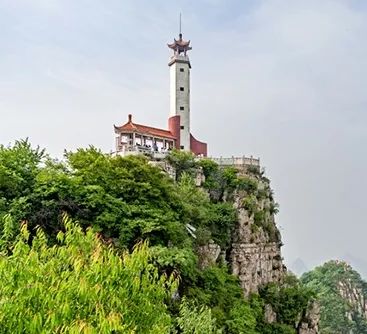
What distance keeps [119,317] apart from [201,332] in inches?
308

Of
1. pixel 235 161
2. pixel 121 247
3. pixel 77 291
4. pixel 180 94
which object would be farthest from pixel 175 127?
pixel 77 291

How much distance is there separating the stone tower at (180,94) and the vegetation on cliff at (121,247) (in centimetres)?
412

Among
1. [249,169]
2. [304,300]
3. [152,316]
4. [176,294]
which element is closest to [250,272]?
[304,300]

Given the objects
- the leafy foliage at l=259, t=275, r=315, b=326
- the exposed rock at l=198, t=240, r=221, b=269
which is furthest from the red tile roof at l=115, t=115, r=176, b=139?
the leafy foliage at l=259, t=275, r=315, b=326

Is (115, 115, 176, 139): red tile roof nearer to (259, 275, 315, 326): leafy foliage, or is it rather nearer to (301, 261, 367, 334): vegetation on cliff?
(259, 275, 315, 326): leafy foliage

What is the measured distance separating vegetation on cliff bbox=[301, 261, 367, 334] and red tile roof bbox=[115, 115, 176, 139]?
24734mm

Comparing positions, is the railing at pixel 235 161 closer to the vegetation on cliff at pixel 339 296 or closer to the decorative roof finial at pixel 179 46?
the decorative roof finial at pixel 179 46

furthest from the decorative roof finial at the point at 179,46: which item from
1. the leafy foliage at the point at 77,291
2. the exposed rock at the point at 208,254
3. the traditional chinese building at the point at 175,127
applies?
the leafy foliage at the point at 77,291

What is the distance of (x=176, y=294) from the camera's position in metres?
19.8

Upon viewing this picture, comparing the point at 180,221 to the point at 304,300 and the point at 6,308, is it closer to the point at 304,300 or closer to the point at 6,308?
the point at 304,300

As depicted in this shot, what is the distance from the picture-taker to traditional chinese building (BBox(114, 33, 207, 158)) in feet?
98.1

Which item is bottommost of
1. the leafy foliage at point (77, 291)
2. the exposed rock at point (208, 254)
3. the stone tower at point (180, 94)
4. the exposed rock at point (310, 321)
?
the leafy foliage at point (77, 291)

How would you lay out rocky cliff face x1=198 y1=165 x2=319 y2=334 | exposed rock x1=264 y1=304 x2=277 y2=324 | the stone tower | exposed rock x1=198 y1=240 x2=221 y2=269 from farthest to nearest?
the stone tower < rocky cliff face x1=198 y1=165 x2=319 y2=334 < exposed rock x1=264 y1=304 x2=277 y2=324 < exposed rock x1=198 y1=240 x2=221 y2=269

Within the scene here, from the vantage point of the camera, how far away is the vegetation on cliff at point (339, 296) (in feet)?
164
